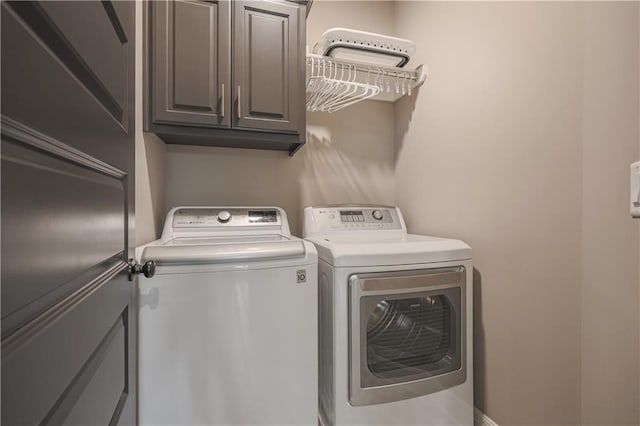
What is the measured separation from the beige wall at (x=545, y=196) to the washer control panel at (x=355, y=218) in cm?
32

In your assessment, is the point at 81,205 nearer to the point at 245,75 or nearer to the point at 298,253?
the point at 298,253

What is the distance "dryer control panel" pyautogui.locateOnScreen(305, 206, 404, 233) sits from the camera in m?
1.68

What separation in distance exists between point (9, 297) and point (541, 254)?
1.46 m

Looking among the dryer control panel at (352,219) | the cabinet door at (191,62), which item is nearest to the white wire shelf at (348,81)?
the cabinet door at (191,62)

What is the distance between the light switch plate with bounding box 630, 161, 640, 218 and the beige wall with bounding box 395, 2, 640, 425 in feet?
0.43

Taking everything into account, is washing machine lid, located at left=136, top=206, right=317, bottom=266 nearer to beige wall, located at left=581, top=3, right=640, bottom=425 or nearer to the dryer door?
the dryer door

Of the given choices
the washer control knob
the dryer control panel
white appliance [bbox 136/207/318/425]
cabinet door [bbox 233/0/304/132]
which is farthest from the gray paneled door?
the dryer control panel

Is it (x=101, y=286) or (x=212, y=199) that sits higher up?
(x=212, y=199)

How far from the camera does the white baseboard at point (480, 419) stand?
52.5 inches

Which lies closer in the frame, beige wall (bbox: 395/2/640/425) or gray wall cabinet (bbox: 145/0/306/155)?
beige wall (bbox: 395/2/640/425)

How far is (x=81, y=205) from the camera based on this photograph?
0.50 metres

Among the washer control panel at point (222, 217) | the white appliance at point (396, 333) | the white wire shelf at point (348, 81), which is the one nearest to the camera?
the white appliance at point (396, 333)

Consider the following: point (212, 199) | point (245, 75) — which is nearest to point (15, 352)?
point (245, 75)

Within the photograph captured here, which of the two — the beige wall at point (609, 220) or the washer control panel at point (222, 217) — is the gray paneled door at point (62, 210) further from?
the beige wall at point (609, 220)
